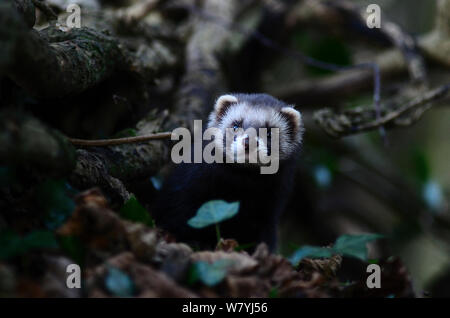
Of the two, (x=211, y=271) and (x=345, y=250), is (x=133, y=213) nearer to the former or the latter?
(x=211, y=271)

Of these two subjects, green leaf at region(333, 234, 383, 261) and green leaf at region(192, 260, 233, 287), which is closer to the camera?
green leaf at region(192, 260, 233, 287)

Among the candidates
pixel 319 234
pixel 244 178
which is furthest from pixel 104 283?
pixel 319 234

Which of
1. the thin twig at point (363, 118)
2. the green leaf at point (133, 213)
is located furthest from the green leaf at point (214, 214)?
the thin twig at point (363, 118)

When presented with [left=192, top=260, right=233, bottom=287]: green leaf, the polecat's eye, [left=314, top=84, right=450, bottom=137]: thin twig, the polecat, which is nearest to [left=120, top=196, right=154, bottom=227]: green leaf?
[left=192, top=260, right=233, bottom=287]: green leaf

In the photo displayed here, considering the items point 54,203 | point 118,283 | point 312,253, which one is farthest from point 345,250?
point 54,203

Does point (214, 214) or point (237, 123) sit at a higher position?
point (237, 123)

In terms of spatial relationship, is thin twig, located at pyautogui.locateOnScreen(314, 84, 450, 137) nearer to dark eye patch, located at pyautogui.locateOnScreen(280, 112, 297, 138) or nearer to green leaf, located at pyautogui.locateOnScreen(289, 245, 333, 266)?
Result: dark eye patch, located at pyautogui.locateOnScreen(280, 112, 297, 138)

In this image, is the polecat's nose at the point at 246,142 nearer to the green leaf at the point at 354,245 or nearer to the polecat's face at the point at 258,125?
the polecat's face at the point at 258,125
